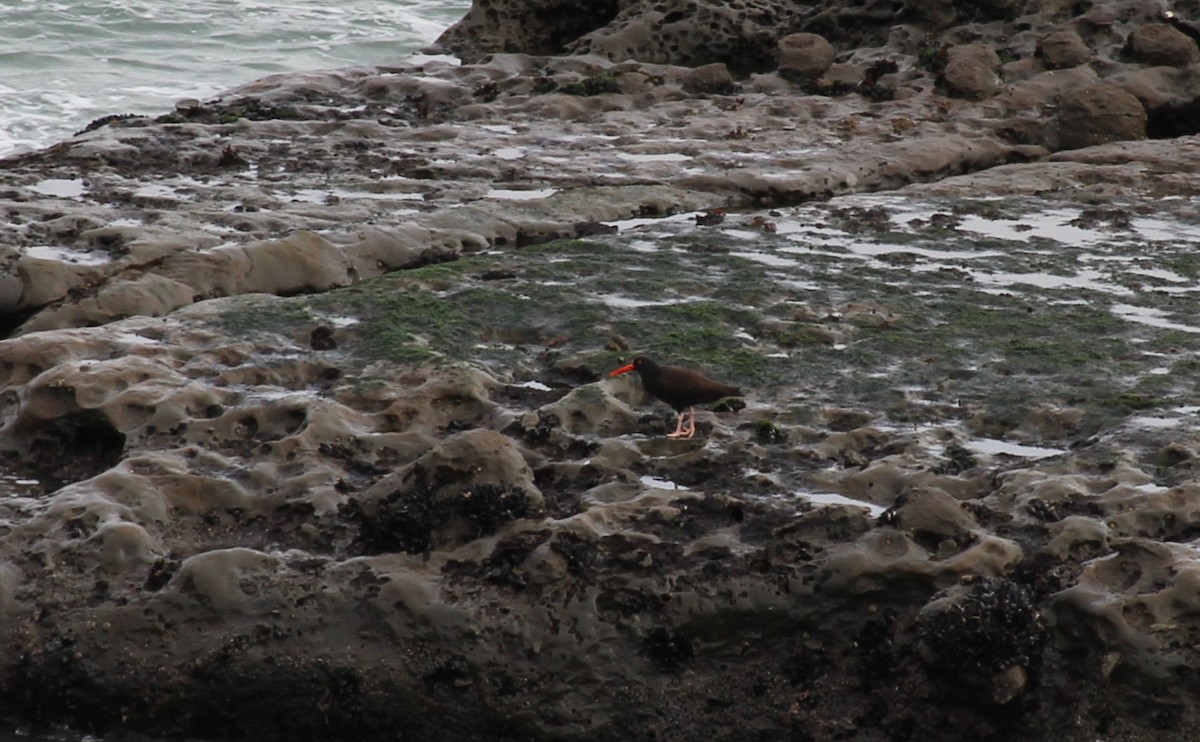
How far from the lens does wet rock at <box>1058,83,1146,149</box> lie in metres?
16.5

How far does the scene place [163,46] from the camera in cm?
2967

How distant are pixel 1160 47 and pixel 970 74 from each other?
7.34 feet

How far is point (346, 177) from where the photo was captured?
47.5ft

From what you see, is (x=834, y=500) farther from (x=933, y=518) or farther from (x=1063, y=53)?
(x=1063, y=53)

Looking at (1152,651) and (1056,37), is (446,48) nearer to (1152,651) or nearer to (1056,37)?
(1056,37)

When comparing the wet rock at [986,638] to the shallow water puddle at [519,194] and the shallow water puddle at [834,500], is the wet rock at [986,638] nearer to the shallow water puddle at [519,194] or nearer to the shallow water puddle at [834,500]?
the shallow water puddle at [834,500]

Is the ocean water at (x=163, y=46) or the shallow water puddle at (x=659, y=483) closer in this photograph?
the shallow water puddle at (x=659, y=483)

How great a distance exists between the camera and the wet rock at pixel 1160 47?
58.0ft

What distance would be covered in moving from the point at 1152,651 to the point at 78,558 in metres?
5.39

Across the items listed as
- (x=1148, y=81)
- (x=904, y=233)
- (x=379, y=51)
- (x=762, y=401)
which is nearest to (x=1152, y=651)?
(x=762, y=401)

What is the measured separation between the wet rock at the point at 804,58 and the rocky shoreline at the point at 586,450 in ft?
11.6

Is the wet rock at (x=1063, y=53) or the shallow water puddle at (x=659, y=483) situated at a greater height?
the wet rock at (x=1063, y=53)

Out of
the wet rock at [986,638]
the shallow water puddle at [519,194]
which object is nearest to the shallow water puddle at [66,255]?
the shallow water puddle at [519,194]

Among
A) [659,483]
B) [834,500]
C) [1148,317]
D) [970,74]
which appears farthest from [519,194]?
[834,500]
